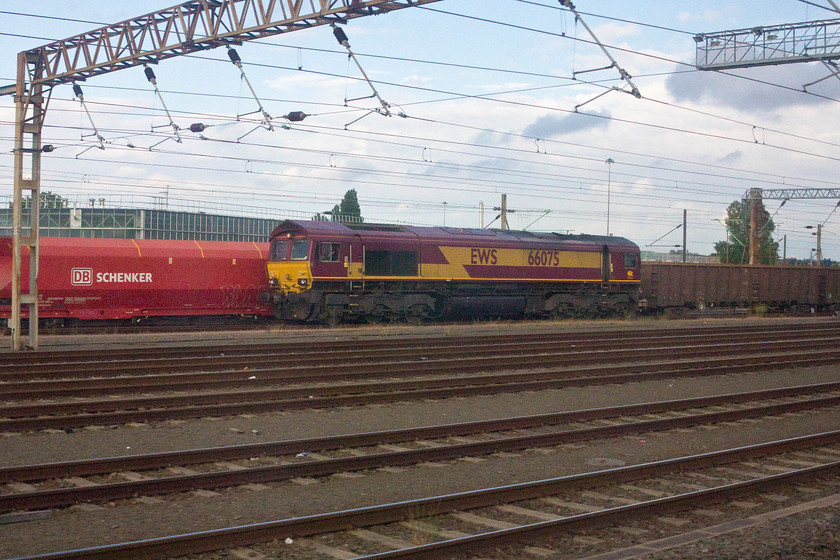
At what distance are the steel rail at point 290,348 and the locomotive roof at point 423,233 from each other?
607 centimetres

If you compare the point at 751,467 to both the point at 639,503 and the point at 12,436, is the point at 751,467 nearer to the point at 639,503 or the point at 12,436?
the point at 639,503

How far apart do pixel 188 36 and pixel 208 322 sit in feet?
52.7

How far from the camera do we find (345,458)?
8.46m

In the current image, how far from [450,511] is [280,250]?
20991mm

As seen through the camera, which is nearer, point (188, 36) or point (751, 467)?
point (751, 467)

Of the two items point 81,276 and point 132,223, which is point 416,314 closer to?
point 81,276

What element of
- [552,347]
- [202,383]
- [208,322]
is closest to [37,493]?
[202,383]

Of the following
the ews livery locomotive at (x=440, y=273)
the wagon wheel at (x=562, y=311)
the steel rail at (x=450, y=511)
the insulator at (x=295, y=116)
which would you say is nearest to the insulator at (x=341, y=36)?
the insulator at (x=295, y=116)

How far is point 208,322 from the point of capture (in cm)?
2884

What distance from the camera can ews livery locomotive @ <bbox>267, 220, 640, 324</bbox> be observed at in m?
26.3

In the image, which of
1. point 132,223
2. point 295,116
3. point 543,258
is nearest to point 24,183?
point 295,116

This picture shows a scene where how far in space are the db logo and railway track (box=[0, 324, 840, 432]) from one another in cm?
997

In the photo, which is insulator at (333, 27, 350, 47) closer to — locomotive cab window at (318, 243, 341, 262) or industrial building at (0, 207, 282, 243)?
locomotive cab window at (318, 243, 341, 262)

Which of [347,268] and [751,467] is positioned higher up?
[347,268]
